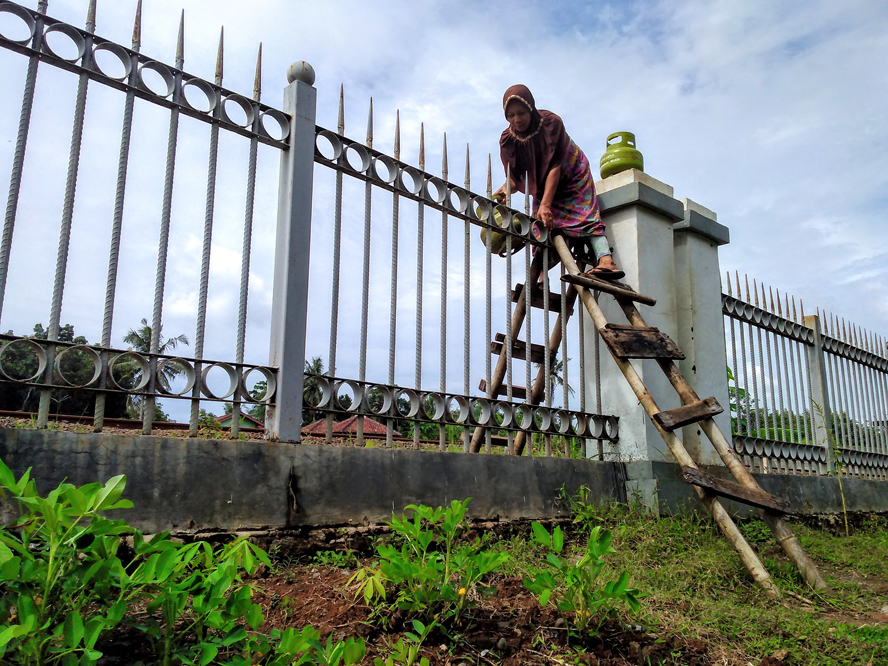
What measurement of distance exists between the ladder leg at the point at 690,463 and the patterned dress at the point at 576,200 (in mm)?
237

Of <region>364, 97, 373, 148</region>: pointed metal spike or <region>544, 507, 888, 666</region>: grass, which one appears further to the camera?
<region>364, 97, 373, 148</region>: pointed metal spike

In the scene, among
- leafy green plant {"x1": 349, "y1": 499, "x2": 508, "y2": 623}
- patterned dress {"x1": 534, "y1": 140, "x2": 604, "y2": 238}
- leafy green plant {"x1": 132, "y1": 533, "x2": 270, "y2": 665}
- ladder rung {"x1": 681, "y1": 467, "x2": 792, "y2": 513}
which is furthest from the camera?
patterned dress {"x1": 534, "y1": 140, "x2": 604, "y2": 238}

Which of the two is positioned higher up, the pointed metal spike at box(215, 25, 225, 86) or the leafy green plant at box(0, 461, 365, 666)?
the pointed metal spike at box(215, 25, 225, 86)

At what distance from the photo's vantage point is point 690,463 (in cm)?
344

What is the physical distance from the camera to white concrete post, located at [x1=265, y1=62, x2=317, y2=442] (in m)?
2.81

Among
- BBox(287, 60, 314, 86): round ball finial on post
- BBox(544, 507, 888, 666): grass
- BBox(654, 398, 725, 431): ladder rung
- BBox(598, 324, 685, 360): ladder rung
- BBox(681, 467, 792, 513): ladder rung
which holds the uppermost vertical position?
BBox(287, 60, 314, 86): round ball finial on post

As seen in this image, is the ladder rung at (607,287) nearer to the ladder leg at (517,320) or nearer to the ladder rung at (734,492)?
the ladder leg at (517,320)

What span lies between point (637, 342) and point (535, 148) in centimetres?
148

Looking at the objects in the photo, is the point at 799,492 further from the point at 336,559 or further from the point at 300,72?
the point at 300,72

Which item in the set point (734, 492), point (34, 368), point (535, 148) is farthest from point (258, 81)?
point (734, 492)

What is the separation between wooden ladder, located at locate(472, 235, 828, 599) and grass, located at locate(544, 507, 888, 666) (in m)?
0.13

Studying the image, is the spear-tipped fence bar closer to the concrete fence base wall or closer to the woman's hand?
the concrete fence base wall

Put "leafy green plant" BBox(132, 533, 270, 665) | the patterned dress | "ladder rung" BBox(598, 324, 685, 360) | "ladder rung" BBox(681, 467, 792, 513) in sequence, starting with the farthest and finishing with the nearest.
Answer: the patterned dress < "ladder rung" BBox(598, 324, 685, 360) < "ladder rung" BBox(681, 467, 792, 513) < "leafy green plant" BBox(132, 533, 270, 665)

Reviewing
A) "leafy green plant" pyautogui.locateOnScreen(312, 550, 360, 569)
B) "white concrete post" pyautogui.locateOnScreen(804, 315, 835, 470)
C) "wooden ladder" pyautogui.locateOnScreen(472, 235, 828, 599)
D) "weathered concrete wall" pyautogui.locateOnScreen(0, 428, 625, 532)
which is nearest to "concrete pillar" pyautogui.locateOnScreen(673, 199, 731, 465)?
"wooden ladder" pyautogui.locateOnScreen(472, 235, 828, 599)
